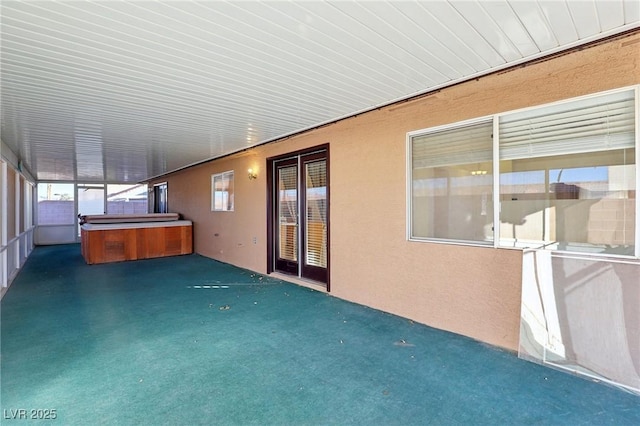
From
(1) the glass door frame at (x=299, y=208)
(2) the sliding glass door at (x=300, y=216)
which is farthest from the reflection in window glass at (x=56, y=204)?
(2) the sliding glass door at (x=300, y=216)

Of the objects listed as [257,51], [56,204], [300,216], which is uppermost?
[257,51]

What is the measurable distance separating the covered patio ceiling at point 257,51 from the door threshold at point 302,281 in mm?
2620

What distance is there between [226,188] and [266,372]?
579 centimetres

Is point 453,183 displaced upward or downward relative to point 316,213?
upward

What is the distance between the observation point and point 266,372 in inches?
98.0

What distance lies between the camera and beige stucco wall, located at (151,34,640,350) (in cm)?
259

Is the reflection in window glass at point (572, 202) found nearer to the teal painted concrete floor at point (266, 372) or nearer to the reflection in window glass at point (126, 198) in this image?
the teal painted concrete floor at point (266, 372)

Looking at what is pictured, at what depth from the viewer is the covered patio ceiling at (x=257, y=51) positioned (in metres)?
1.93

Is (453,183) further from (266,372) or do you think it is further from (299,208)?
(299,208)

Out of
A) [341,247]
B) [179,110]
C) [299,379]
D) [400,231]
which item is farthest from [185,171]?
[299,379]

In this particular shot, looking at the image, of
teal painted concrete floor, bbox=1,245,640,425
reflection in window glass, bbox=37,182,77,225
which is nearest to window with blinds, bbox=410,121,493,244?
teal painted concrete floor, bbox=1,245,640,425

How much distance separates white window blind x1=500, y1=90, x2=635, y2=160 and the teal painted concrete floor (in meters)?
1.85

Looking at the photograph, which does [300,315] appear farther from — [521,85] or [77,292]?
[77,292]

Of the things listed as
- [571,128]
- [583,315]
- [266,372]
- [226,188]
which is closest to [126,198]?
[226,188]
